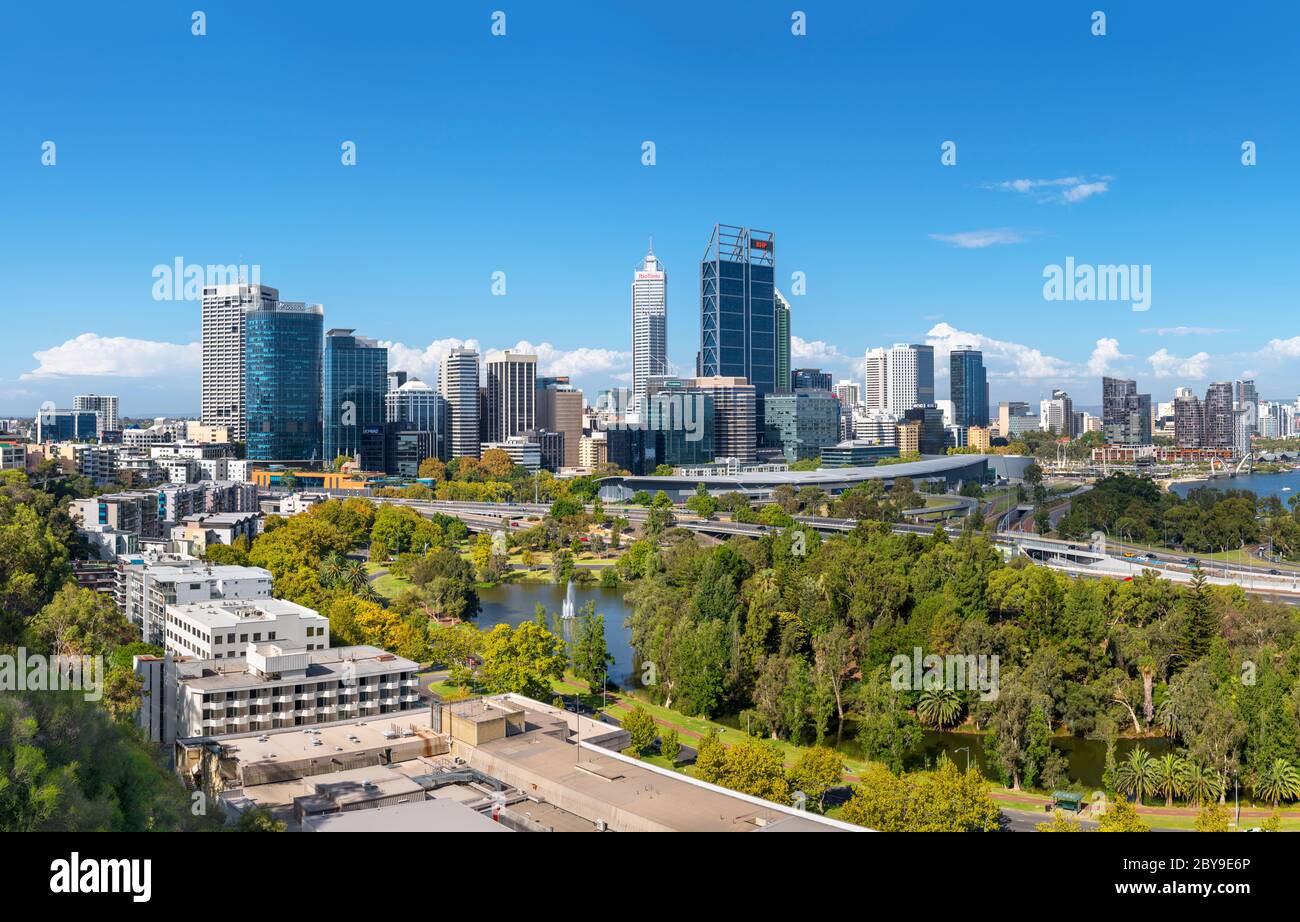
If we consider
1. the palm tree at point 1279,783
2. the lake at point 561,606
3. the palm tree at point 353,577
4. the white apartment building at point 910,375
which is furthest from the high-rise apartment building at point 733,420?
the palm tree at point 1279,783

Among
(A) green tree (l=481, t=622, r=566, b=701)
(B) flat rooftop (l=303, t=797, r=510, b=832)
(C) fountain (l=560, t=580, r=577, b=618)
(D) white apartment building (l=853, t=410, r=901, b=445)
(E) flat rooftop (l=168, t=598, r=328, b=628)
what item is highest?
(D) white apartment building (l=853, t=410, r=901, b=445)

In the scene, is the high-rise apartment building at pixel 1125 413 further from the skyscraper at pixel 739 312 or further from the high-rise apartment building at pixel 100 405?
the high-rise apartment building at pixel 100 405

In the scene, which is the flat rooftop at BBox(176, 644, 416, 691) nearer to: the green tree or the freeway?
the green tree

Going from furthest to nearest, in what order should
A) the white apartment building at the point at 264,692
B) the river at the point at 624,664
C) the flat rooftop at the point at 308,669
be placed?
the river at the point at 624,664
the flat rooftop at the point at 308,669
the white apartment building at the point at 264,692

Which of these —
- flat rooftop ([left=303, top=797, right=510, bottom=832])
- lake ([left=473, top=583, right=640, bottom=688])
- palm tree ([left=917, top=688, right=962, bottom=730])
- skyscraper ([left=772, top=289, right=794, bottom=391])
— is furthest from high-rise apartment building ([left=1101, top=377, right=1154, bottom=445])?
flat rooftop ([left=303, top=797, right=510, bottom=832])

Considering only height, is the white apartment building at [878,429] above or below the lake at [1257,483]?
above

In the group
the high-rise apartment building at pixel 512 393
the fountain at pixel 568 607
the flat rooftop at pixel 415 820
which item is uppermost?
the high-rise apartment building at pixel 512 393

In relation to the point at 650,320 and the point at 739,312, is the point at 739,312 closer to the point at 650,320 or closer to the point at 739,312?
the point at 739,312
